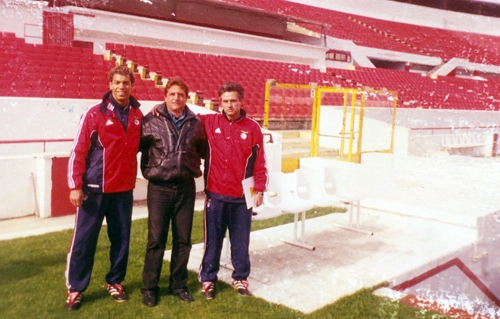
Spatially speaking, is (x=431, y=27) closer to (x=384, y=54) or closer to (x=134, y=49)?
(x=384, y=54)

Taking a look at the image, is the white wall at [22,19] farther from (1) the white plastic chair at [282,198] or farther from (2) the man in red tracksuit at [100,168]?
(2) the man in red tracksuit at [100,168]

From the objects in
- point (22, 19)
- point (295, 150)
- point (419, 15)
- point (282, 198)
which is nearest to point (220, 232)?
point (282, 198)

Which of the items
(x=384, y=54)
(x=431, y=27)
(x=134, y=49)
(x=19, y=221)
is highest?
(x=431, y=27)

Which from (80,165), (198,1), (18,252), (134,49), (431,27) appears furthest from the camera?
(431,27)

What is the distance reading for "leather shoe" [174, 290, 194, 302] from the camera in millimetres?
3555

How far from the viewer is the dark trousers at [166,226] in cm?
347

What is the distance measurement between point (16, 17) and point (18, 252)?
1106 centimetres

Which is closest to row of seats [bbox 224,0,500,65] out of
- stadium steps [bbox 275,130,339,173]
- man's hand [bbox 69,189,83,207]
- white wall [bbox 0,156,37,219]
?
stadium steps [bbox 275,130,339,173]

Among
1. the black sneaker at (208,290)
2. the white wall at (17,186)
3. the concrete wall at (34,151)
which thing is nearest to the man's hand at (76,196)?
the black sneaker at (208,290)

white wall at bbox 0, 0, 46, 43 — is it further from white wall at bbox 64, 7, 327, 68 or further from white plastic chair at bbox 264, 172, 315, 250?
white plastic chair at bbox 264, 172, 315, 250

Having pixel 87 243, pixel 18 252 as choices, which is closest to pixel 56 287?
pixel 87 243

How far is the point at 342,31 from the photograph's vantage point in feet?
89.0

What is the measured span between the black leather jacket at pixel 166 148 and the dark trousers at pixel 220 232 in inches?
17.2

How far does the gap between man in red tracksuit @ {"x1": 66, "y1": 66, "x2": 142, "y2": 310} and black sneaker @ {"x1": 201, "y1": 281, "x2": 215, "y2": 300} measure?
25.0 inches
